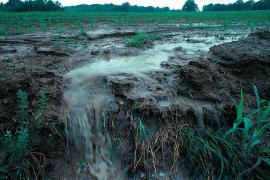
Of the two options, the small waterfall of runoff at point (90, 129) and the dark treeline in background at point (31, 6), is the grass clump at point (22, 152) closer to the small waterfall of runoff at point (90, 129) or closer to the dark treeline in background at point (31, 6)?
the small waterfall of runoff at point (90, 129)

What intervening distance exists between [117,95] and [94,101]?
30 centimetres

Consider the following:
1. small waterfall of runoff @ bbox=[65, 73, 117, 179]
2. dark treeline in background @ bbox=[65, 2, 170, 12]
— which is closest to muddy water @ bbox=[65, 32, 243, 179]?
small waterfall of runoff @ bbox=[65, 73, 117, 179]

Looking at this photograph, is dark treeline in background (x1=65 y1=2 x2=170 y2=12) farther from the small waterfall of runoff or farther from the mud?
the small waterfall of runoff

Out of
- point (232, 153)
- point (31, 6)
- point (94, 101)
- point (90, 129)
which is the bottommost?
point (232, 153)

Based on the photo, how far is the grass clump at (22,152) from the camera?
2.29 m

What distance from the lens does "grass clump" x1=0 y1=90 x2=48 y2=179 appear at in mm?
2291

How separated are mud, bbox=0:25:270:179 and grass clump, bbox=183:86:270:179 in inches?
10.5

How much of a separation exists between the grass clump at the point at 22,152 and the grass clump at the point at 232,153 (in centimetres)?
155

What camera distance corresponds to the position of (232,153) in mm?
2588

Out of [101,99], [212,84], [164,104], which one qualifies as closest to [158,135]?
[164,104]

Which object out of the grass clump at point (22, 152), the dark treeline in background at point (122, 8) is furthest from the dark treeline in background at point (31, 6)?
the grass clump at point (22, 152)

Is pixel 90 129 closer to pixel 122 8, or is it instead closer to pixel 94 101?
pixel 94 101

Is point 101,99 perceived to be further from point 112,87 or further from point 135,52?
point 135,52

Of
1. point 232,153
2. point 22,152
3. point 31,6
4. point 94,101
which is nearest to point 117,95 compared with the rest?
point 94,101
